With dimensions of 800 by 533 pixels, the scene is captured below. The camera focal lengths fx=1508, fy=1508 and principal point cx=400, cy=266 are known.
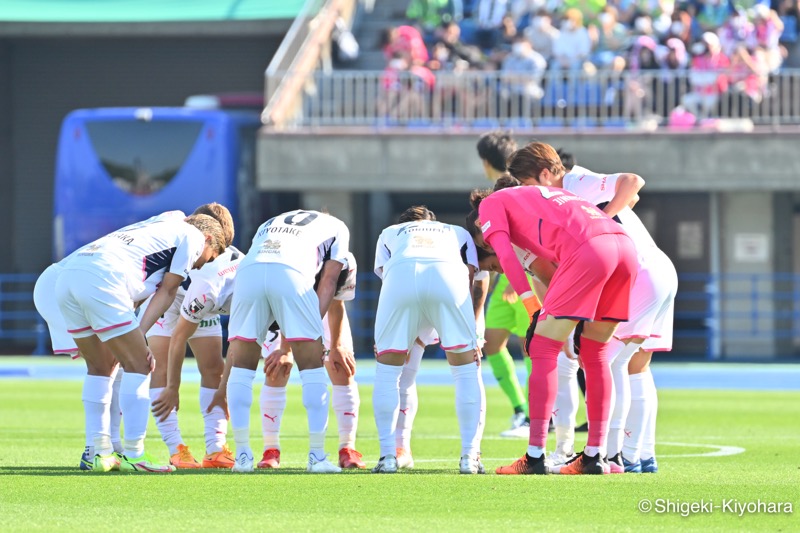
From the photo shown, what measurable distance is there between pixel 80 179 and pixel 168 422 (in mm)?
15825

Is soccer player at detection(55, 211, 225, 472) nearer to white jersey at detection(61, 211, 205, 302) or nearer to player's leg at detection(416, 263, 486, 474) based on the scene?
white jersey at detection(61, 211, 205, 302)

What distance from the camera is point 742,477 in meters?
8.60

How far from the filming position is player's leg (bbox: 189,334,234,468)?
9719mm

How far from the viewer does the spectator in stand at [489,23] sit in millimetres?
27109

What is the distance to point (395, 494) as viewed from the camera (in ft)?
24.9

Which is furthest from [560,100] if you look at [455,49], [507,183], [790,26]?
[507,183]

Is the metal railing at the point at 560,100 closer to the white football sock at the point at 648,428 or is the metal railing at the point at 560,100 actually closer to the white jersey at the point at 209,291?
the white jersey at the point at 209,291

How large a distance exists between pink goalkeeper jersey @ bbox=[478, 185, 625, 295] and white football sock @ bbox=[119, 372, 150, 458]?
7.26 feet

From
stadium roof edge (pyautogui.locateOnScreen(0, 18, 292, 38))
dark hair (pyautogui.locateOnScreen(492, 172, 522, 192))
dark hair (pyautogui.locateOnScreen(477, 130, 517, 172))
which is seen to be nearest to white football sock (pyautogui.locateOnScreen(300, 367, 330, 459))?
dark hair (pyautogui.locateOnScreen(492, 172, 522, 192))

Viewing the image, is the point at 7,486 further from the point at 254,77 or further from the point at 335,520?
the point at 254,77

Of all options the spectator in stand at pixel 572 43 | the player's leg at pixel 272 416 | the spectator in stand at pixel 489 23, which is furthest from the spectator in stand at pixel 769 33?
the player's leg at pixel 272 416

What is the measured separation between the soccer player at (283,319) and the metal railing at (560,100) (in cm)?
1617

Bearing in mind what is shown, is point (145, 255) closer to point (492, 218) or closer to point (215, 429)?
point (215, 429)

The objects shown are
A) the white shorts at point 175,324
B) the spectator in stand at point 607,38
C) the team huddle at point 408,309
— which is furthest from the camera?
the spectator in stand at point 607,38
